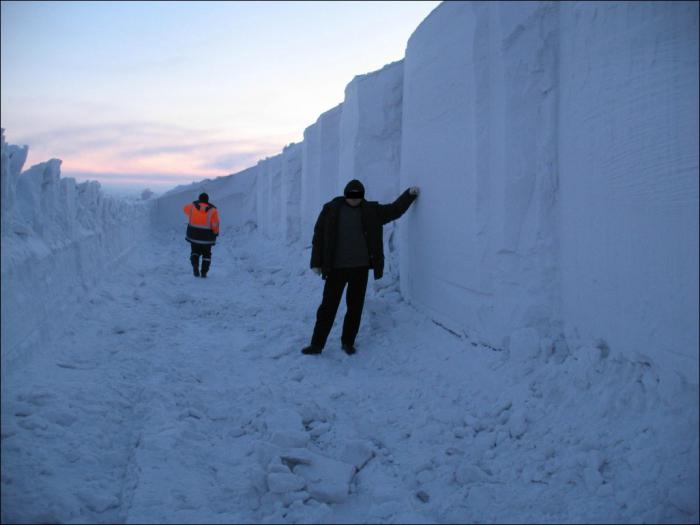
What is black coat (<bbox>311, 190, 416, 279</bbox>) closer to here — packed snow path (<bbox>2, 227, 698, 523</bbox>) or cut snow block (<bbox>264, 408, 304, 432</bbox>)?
packed snow path (<bbox>2, 227, 698, 523</bbox>)

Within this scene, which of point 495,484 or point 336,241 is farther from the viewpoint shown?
point 336,241

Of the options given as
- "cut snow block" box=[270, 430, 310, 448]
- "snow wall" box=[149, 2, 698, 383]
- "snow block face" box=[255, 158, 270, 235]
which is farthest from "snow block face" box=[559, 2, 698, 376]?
"snow block face" box=[255, 158, 270, 235]

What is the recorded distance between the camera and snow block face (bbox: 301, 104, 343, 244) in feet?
32.3

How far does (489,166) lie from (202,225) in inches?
248

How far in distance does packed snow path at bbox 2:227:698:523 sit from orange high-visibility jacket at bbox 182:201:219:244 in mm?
4488

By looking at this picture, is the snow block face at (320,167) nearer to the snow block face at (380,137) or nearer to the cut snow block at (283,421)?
the snow block face at (380,137)

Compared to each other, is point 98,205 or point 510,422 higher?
point 98,205

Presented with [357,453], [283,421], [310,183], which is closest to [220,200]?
[310,183]

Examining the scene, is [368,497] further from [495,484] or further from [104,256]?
[104,256]

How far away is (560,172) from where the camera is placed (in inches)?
137

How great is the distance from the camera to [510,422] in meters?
3.07

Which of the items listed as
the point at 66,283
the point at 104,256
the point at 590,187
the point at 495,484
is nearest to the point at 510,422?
the point at 495,484

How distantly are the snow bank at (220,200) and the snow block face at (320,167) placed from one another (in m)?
11.5

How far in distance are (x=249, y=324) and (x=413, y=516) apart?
369cm
